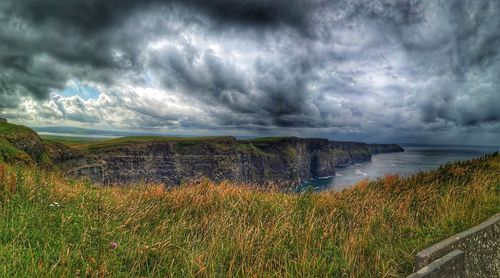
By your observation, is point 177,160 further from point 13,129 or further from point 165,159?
point 13,129

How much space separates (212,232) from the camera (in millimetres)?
5340

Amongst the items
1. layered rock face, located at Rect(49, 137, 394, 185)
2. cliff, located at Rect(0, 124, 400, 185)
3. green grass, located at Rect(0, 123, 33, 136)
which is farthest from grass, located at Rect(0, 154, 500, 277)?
layered rock face, located at Rect(49, 137, 394, 185)

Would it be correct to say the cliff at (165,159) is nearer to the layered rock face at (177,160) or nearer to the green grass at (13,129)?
the layered rock face at (177,160)

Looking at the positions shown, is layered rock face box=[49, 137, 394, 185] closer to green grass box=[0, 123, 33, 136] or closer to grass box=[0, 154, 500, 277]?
green grass box=[0, 123, 33, 136]

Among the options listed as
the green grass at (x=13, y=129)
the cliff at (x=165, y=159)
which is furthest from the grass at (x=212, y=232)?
the cliff at (x=165, y=159)

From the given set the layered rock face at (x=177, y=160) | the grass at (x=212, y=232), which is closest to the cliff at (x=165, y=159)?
the layered rock face at (x=177, y=160)

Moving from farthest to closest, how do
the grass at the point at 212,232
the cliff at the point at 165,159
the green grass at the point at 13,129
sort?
1. the cliff at the point at 165,159
2. the green grass at the point at 13,129
3. the grass at the point at 212,232

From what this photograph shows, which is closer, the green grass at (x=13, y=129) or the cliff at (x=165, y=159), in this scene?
the green grass at (x=13, y=129)

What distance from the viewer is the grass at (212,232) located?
399 cm

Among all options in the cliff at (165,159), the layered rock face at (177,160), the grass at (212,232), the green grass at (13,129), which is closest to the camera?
the grass at (212,232)

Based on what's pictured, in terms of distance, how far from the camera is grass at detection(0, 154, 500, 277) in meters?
3.99

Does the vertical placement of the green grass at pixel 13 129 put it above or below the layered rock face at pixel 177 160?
above

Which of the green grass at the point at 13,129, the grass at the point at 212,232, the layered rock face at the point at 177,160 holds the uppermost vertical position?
the green grass at the point at 13,129

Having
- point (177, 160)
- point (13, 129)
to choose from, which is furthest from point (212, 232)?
point (177, 160)
